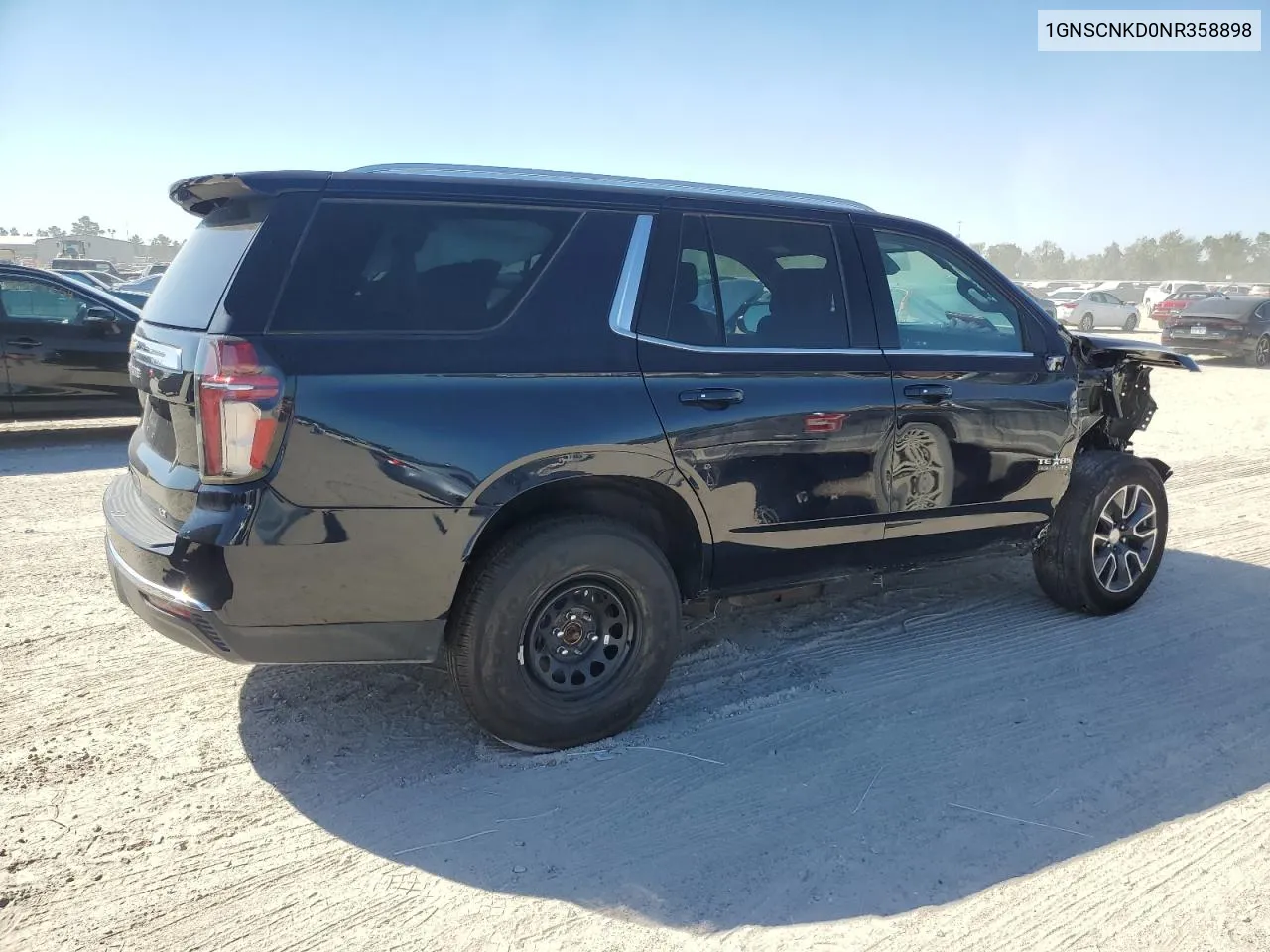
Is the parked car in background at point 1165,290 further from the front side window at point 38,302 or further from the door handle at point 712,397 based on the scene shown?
the door handle at point 712,397

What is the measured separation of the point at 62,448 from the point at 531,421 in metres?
7.79

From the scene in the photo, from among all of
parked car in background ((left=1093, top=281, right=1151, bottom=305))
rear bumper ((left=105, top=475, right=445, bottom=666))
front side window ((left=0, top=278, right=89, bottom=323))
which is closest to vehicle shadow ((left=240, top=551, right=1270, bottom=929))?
rear bumper ((left=105, top=475, right=445, bottom=666))

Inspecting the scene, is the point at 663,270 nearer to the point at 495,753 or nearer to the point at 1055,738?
the point at 495,753

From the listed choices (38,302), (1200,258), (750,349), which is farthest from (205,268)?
(1200,258)

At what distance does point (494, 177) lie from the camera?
3.27 metres

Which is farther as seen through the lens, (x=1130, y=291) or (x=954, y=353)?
(x=1130, y=291)

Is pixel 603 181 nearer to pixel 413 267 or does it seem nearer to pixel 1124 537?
pixel 413 267

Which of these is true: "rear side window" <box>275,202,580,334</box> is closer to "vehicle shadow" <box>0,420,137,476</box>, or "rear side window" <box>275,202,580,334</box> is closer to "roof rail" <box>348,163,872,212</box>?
"roof rail" <box>348,163,872,212</box>

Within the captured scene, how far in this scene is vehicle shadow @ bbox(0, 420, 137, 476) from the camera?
7879 millimetres

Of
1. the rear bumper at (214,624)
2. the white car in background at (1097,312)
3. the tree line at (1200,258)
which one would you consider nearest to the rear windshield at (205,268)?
the rear bumper at (214,624)

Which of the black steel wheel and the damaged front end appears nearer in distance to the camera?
the black steel wheel

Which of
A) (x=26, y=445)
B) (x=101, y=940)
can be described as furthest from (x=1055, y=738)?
(x=26, y=445)

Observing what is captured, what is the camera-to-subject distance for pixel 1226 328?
1934 centimetres

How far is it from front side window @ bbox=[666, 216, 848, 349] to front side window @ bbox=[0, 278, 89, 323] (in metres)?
7.85
